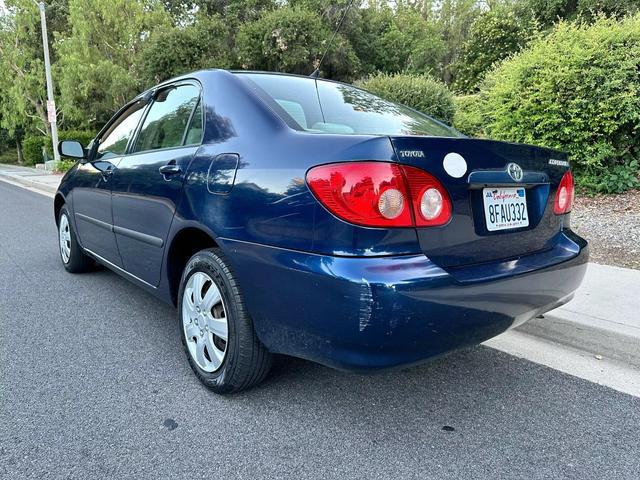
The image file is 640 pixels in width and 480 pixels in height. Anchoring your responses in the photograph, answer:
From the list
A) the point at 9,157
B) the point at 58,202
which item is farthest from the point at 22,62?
the point at 58,202

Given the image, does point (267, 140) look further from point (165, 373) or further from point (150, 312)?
point (150, 312)

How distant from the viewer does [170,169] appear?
260 centimetres

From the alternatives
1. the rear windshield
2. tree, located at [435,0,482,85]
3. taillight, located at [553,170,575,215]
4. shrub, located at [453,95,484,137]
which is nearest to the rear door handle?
the rear windshield

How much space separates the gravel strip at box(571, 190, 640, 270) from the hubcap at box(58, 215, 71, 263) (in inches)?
196

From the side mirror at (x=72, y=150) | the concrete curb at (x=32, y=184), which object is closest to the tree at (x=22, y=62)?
the concrete curb at (x=32, y=184)

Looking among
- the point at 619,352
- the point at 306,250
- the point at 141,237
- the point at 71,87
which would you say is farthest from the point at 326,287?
the point at 71,87

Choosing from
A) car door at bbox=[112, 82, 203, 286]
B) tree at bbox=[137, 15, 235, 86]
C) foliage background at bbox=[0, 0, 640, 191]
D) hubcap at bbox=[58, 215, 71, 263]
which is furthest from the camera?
tree at bbox=[137, 15, 235, 86]

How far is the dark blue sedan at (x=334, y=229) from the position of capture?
5.78ft

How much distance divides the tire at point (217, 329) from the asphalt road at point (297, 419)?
0.13 meters

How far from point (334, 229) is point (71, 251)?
11.9ft

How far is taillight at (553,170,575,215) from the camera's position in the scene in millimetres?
2416

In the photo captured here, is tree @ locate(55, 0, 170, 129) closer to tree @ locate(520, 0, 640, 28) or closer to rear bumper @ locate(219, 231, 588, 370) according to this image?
tree @ locate(520, 0, 640, 28)

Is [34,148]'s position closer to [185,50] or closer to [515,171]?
[185,50]

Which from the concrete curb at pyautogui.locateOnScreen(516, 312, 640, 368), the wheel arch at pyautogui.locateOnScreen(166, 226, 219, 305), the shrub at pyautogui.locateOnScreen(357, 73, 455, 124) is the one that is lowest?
the concrete curb at pyautogui.locateOnScreen(516, 312, 640, 368)
